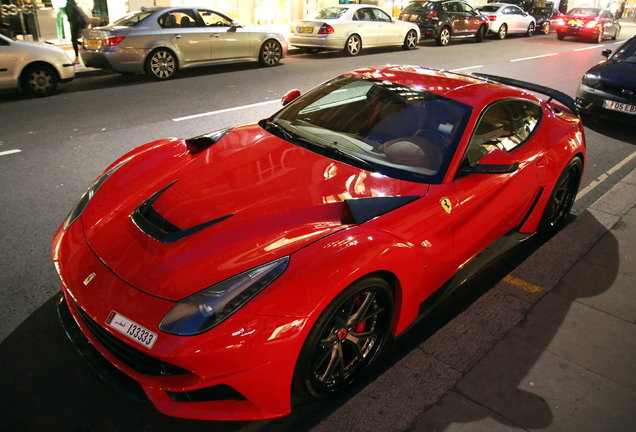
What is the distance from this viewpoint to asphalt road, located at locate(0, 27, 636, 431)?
8.36ft

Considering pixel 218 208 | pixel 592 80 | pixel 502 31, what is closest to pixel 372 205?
pixel 218 208

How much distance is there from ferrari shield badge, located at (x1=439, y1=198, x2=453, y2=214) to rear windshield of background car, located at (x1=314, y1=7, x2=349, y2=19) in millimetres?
12491

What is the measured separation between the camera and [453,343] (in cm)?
309

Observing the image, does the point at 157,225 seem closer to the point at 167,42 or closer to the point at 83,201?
the point at 83,201

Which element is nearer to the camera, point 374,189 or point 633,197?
point 374,189

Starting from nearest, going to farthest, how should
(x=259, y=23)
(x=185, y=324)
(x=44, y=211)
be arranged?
(x=185, y=324)
(x=44, y=211)
(x=259, y=23)

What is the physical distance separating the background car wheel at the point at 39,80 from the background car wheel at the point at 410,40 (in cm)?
1114

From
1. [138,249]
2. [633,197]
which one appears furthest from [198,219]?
[633,197]

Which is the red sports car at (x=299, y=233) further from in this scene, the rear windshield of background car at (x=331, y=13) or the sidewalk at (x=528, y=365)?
the rear windshield of background car at (x=331, y=13)

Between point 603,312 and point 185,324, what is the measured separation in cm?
292

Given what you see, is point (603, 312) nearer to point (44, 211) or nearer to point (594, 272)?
point (594, 272)

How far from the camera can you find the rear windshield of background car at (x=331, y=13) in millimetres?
14280

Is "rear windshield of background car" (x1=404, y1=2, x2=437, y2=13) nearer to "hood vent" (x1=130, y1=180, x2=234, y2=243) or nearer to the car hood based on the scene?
the car hood

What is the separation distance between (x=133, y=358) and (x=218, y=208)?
0.88 m
